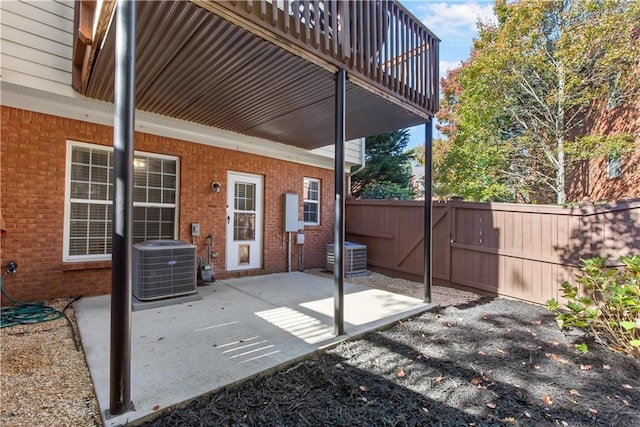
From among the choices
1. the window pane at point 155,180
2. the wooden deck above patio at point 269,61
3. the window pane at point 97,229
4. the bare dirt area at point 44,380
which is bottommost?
the bare dirt area at point 44,380

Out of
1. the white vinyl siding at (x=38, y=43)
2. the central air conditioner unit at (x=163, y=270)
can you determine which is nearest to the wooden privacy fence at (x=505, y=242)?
the central air conditioner unit at (x=163, y=270)

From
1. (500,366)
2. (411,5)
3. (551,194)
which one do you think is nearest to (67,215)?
(500,366)

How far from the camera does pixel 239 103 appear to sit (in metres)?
4.40

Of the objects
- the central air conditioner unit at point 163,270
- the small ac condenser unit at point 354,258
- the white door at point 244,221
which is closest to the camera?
the central air conditioner unit at point 163,270

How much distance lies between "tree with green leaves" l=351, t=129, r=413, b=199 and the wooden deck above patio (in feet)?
26.8

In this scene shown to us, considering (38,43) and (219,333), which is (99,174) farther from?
(219,333)

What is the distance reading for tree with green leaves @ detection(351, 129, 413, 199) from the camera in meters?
13.6

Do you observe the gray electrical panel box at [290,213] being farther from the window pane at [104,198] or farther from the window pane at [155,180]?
the window pane at [155,180]

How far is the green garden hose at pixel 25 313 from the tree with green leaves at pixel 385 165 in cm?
1114

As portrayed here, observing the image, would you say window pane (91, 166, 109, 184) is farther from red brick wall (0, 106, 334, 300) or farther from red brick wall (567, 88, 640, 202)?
red brick wall (567, 88, 640, 202)

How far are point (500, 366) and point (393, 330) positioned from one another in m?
1.12

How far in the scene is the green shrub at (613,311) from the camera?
3.03m

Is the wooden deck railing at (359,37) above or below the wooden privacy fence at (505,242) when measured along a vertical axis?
above

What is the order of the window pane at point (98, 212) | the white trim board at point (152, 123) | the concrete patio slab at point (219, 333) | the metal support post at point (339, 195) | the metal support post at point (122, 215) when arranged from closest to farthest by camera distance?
1. the metal support post at point (122, 215)
2. the concrete patio slab at point (219, 333)
3. the metal support post at point (339, 195)
4. the white trim board at point (152, 123)
5. the window pane at point (98, 212)
